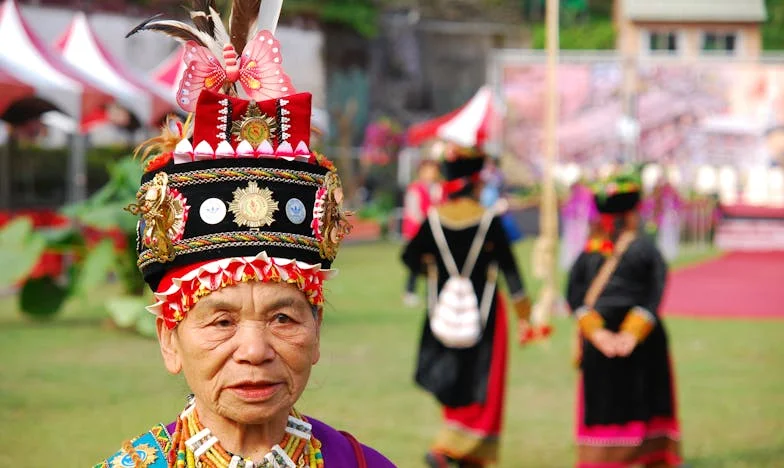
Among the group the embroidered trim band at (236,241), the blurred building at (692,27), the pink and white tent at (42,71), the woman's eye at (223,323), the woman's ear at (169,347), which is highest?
the blurred building at (692,27)

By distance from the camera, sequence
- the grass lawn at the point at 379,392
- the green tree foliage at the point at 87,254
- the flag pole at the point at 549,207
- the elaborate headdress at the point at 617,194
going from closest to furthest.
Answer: the elaborate headdress at the point at 617,194 → the grass lawn at the point at 379,392 → the flag pole at the point at 549,207 → the green tree foliage at the point at 87,254

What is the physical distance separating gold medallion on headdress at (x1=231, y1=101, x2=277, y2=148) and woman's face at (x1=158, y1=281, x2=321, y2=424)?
11.9 inches

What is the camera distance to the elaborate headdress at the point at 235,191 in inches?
108

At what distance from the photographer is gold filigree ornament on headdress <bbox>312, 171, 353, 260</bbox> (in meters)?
2.84

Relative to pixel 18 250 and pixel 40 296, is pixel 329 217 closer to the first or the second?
pixel 18 250

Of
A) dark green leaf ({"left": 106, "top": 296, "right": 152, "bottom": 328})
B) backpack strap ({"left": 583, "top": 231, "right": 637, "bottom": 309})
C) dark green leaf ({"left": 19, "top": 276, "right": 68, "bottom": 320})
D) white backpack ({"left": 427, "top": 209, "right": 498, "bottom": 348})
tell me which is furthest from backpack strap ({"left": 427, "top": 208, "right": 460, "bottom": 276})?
dark green leaf ({"left": 19, "top": 276, "right": 68, "bottom": 320})

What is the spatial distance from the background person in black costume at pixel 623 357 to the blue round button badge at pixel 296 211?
485 cm

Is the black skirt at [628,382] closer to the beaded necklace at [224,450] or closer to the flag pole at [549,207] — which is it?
the flag pole at [549,207]

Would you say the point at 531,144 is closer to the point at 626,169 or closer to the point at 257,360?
the point at 626,169

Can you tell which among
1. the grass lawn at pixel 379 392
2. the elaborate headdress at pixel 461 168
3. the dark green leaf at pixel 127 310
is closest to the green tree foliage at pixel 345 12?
the grass lawn at pixel 379 392

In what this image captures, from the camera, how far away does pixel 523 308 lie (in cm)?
817

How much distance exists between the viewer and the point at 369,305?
53.5 feet

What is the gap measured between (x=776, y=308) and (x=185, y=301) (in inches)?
619

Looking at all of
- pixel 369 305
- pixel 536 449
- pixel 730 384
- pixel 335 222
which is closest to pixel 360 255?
pixel 369 305
